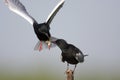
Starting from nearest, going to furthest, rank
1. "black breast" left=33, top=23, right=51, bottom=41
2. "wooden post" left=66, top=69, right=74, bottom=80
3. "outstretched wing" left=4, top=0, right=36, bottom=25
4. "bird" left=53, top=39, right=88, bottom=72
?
"wooden post" left=66, top=69, right=74, bottom=80
"bird" left=53, top=39, right=88, bottom=72
"black breast" left=33, top=23, right=51, bottom=41
"outstretched wing" left=4, top=0, right=36, bottom=25

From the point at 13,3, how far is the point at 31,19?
12.7 inches

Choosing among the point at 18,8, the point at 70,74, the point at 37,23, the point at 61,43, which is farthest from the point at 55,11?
the point at 70,74

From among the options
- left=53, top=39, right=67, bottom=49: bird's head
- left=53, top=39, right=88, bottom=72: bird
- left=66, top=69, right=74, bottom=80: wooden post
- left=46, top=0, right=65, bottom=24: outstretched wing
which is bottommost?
left=66, top=69, right=74, bottom=80: wooden post

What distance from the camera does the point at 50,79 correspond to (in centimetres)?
1636

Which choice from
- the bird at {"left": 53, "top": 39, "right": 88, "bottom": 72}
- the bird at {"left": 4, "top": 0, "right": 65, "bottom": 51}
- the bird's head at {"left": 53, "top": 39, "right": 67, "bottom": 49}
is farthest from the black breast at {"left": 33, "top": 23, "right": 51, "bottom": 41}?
the bird at {"left": 53, "top": 39, "right": 88, "bottom": 72}

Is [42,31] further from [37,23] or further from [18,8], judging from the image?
[18,8]

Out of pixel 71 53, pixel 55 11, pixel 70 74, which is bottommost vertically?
pixel 70 74

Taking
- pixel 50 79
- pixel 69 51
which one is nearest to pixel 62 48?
pixel 69 51

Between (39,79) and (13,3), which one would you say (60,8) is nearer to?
(13,3)

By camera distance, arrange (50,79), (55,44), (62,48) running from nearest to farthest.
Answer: (62,48) < (55,44) < (50,79)

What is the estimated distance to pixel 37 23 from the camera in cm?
907

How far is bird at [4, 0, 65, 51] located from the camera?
355 inches

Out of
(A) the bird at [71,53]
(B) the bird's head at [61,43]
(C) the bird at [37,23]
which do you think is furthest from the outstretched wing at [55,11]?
(A) the bird at [71,53]

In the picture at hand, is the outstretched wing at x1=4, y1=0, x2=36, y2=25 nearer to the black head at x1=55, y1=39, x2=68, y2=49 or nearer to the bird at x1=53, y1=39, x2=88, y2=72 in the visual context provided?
the black head at x1=55, y1=39, x2=68, y2=49
